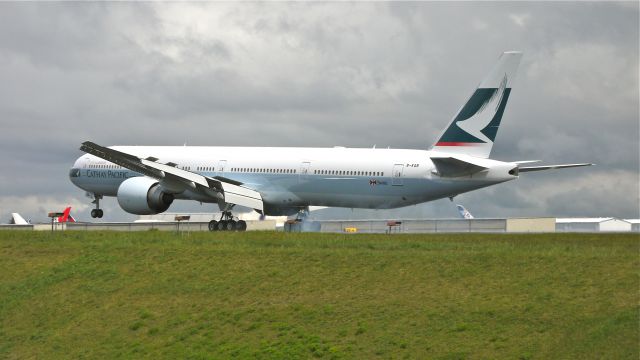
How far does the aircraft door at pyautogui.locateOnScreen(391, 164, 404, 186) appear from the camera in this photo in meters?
50.0

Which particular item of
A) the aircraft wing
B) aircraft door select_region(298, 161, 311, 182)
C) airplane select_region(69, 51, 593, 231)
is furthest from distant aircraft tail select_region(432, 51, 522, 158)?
the aircraft wing

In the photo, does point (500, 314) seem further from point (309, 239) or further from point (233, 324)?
point (309, 239)

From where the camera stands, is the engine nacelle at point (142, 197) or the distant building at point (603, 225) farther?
the distant building at point (603, 225)

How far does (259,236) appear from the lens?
4291 cm

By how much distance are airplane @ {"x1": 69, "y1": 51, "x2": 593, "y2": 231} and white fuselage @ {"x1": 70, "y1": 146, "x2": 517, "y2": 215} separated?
0.05 m

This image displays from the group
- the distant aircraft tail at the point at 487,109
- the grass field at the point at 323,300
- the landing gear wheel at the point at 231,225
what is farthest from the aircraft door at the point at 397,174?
the landing gear wheel at the point at 231,225

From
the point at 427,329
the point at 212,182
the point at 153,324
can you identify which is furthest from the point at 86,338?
the point at 212,182

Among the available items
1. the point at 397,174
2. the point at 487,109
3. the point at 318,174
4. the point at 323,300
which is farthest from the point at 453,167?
the point at 323,300

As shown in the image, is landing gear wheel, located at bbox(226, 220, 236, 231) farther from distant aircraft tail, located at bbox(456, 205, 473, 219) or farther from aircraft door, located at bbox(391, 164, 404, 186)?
distant aircraft tail, located at bbox(456, 205, 473, 219)

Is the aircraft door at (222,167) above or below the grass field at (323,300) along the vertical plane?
above

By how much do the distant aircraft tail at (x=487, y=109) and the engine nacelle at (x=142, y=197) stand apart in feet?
53.7

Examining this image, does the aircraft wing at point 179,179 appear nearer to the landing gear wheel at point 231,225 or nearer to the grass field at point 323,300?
the landing gear wheel at point 231,225

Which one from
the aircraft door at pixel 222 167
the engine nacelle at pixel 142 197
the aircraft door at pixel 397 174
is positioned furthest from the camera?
the aircraft door at pixel 222 167

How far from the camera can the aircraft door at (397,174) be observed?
164 ft
